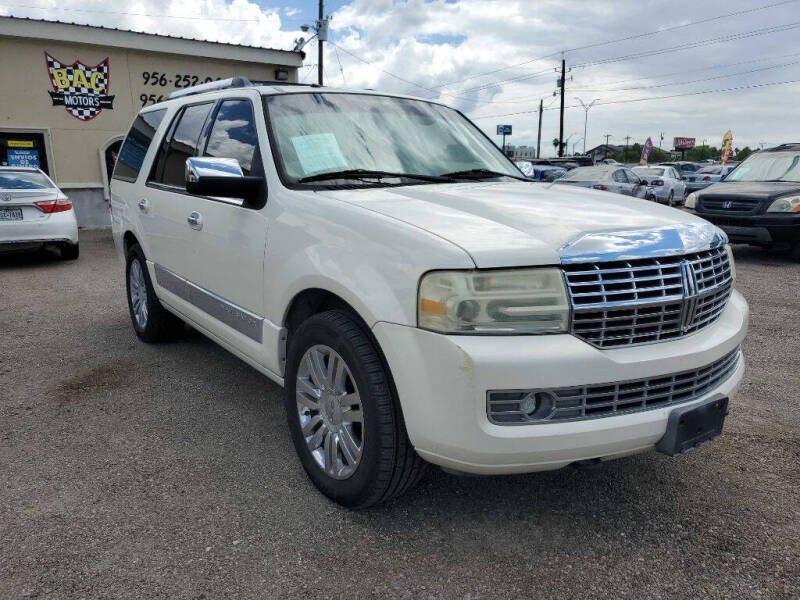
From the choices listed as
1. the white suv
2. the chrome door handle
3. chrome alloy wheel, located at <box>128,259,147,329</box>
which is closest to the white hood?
the white suv

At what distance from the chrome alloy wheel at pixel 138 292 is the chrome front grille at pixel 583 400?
3709mm

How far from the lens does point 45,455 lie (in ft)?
10.7

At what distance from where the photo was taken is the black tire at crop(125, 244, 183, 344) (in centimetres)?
491

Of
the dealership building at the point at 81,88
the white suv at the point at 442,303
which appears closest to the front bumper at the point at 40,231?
the dealership building at the point at 81,88

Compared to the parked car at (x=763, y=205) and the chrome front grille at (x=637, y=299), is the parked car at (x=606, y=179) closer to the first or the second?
the parked car at (x=763, y=205)

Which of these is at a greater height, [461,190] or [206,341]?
[461,190]

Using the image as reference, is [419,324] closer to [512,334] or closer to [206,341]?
[512,334]

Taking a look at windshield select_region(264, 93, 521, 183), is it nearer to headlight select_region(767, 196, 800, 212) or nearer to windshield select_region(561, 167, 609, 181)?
→ headlight select_region(767, 196, 800, 212)

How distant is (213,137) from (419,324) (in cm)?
226

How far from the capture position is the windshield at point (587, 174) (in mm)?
15349

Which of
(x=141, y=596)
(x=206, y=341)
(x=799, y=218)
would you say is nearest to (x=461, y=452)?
(x=141, y=596)

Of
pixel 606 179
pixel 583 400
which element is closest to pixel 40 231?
pixel 583 400

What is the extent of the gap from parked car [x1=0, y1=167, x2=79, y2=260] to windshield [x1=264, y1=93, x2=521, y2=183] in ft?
24.0

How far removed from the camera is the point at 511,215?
2.52m
